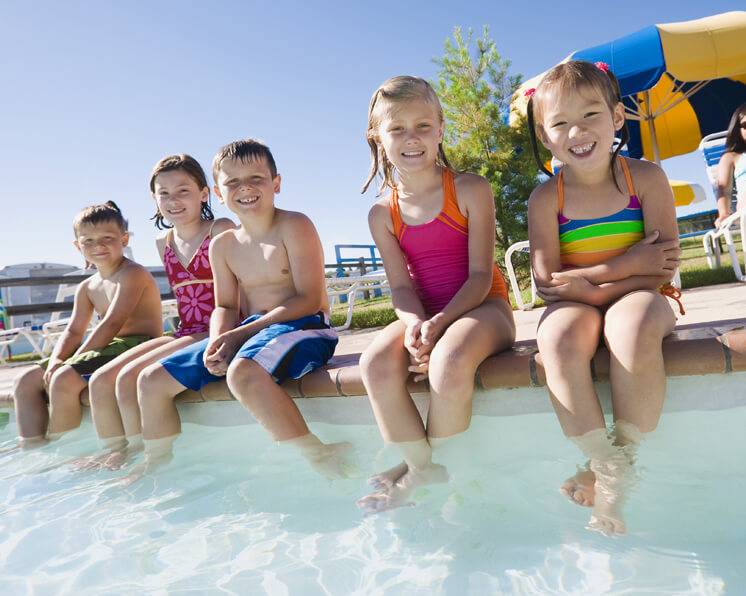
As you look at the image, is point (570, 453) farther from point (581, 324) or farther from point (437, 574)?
point (437, 574)

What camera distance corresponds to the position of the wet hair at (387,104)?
7.91 ft

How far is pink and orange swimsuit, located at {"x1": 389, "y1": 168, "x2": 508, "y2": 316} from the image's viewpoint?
8.12ft

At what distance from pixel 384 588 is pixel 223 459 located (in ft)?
4.57

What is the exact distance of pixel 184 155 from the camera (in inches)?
138

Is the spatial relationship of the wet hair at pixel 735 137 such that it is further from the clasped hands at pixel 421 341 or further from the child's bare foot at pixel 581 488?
the child's bare foot at pixel 581 488

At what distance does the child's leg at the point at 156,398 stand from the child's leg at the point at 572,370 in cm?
177

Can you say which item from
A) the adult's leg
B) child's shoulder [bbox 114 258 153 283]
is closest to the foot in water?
the adult's leg

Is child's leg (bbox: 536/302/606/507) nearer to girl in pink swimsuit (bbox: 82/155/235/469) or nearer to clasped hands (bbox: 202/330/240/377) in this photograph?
clasped hands (bbox: 202/330/240/377)

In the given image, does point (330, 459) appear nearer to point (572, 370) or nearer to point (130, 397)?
point (572, 370)

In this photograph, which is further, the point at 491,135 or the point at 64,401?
the point at 491,135

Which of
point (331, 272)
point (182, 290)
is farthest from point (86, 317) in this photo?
point (331, 272)

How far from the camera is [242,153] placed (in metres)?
2.86

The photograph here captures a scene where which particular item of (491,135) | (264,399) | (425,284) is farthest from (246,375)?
(491,135)

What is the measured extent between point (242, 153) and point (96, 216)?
1.32m
